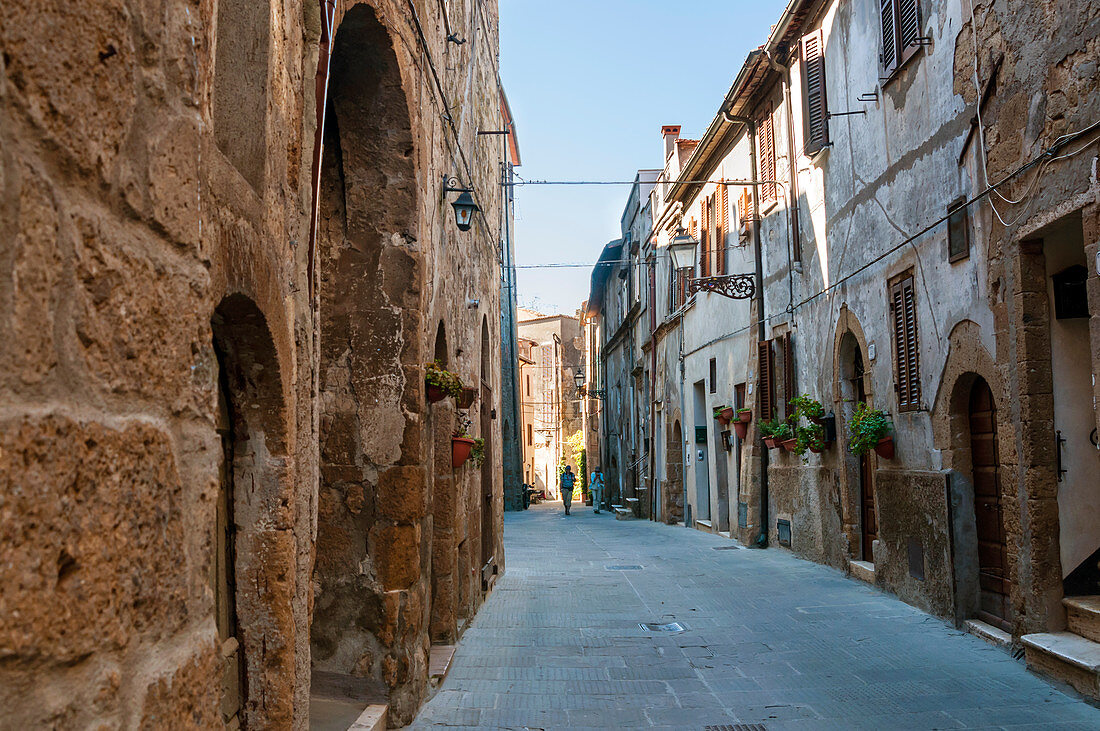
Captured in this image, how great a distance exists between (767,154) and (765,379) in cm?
361

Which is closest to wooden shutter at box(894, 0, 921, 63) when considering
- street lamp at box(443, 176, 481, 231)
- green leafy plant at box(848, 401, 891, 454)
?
green leafy plant at box(848, 401, 891, 454)

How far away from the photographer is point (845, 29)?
35.1 ft

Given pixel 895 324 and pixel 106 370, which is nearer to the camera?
pixel 106 370

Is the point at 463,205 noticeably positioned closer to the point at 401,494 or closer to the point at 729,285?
the point at 401,494

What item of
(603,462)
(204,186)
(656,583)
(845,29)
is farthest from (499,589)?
(603,462)

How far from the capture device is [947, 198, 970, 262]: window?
745 centimetres

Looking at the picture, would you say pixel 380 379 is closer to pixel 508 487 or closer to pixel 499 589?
pixel 499 589

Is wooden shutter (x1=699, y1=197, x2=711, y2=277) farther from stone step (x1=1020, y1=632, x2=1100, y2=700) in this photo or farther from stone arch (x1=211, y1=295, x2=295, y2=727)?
stone arch (x1=211, y1=295, x2=295, y2=727)

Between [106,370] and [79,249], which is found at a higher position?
[79,249]

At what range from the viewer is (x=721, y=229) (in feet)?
56.4

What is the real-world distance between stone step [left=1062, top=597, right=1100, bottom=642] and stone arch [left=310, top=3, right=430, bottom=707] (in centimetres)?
424

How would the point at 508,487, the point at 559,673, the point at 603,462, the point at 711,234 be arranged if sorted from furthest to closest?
the point at 603,462 < the point at 508,487 < the point at 711,234 < the point at 559,673

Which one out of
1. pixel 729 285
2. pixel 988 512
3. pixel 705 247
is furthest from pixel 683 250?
pixel 988 512

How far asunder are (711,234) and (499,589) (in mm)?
10075
